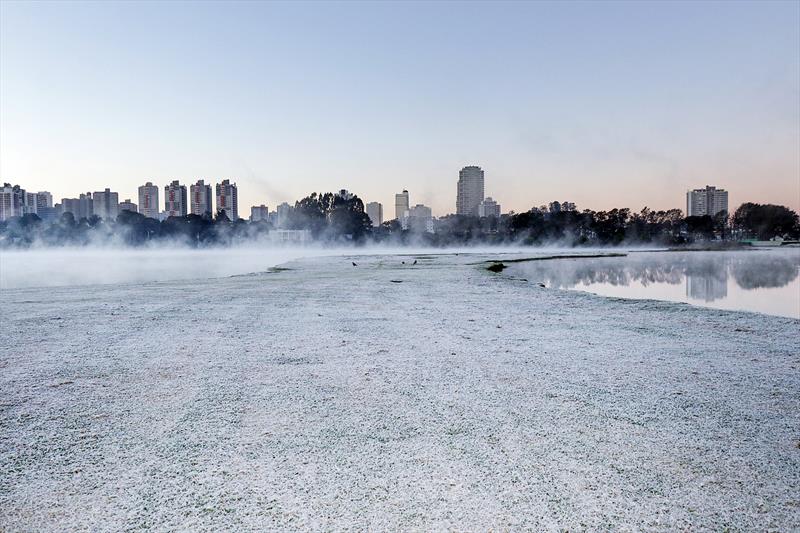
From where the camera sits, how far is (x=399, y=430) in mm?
3623

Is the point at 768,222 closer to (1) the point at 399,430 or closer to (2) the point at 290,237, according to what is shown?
(2) the point at 290,237

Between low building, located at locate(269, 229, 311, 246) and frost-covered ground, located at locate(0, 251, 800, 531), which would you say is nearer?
frost-covered ground, located at locate(0, 251, 800, 531)

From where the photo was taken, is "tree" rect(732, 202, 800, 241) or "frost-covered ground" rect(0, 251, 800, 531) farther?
"tree" rect(732, 202, 800, 241)

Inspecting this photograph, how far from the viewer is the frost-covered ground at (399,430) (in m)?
2.58

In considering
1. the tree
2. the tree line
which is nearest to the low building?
the tree line

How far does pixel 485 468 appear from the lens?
299 centimetres

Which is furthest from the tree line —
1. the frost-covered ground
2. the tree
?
the frost-covered ground

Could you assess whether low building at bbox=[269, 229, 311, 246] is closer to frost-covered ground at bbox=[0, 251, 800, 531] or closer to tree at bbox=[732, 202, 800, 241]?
tree at bbox=[732, 202, 800, 241]

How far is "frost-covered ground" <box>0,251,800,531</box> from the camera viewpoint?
8.46ft

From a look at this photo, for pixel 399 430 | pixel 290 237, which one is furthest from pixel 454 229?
pixel 399 430

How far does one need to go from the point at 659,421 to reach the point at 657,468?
2.95 feet

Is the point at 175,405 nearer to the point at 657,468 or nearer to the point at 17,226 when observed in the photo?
the point at 657,468

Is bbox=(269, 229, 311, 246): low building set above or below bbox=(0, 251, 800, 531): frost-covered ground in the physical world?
above

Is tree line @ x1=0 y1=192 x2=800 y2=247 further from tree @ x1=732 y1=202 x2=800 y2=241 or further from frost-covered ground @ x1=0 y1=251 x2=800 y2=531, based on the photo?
frost-covered ground @ x1=0 y1=251 x2=800 y2=531
